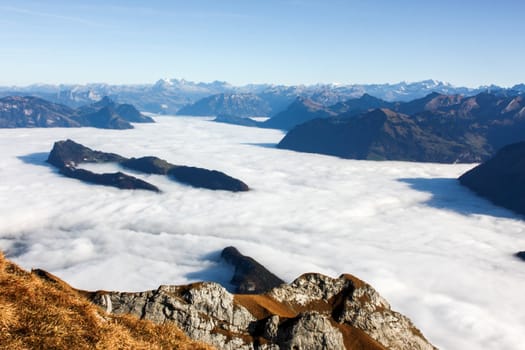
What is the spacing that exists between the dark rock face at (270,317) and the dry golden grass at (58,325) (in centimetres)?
1213

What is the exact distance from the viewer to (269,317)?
48.5m

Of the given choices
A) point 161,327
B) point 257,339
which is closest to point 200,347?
point 161,327

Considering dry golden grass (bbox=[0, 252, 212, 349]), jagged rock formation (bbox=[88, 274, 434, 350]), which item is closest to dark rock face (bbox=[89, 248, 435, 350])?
jagged rock formation (bbox=[88, 274, 434, 350])

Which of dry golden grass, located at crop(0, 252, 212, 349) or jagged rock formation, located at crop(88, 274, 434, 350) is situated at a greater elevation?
dry golden grass, located at crop(0, 252, 212, 349)

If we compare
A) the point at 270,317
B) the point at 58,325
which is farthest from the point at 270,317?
the point at 58,325

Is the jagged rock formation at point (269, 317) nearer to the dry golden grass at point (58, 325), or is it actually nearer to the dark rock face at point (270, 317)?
the dark rock face at point (270, 317)

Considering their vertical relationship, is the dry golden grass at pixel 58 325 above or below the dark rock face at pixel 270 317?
above

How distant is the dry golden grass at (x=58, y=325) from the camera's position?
23312 mm

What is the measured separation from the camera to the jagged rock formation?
4559 centimetres

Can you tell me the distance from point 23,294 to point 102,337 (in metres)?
7.10

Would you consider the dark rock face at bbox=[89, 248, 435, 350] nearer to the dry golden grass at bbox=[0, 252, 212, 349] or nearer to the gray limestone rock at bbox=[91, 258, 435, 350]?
the gray limestone rock at bbox=[91, 258, 435, 350]

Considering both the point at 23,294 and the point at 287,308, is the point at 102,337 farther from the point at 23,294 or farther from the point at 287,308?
the point at 287,308

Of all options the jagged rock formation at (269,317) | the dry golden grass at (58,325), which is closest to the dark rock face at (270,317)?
the jagged rock formation at (269,317)

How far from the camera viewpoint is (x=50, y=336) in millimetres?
23781
